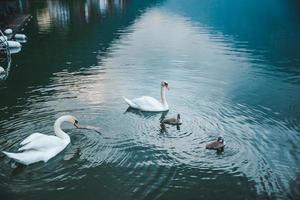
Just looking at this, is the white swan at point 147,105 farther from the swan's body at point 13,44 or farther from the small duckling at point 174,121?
the swan's body at point 13,44

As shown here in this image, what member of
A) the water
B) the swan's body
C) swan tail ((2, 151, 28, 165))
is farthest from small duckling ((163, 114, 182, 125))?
the swan's body

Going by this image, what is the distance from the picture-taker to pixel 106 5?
61.4 meters

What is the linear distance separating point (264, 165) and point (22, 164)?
714cm

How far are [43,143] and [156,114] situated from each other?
5.60 metres

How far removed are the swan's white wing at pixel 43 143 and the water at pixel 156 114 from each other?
0.42 meters

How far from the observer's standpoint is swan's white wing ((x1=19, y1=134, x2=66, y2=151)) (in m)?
12.1

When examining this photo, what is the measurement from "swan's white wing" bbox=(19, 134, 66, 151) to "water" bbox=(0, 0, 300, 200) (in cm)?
42

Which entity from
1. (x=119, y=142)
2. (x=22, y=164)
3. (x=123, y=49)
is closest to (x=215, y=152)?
(x=119, y=142)

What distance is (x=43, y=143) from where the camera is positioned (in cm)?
1241

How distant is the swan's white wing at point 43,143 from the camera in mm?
12129

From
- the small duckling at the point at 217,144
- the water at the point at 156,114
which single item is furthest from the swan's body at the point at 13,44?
the small duckling at the point at 217,144

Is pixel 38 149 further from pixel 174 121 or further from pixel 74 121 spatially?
pixel 174 121

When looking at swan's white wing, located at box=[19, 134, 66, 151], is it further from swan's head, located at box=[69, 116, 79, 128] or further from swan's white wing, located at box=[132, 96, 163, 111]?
swan's white wing, located at box=[132, 96, 163, 111]

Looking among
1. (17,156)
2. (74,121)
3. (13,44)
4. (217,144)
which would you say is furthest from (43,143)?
(13,44)
